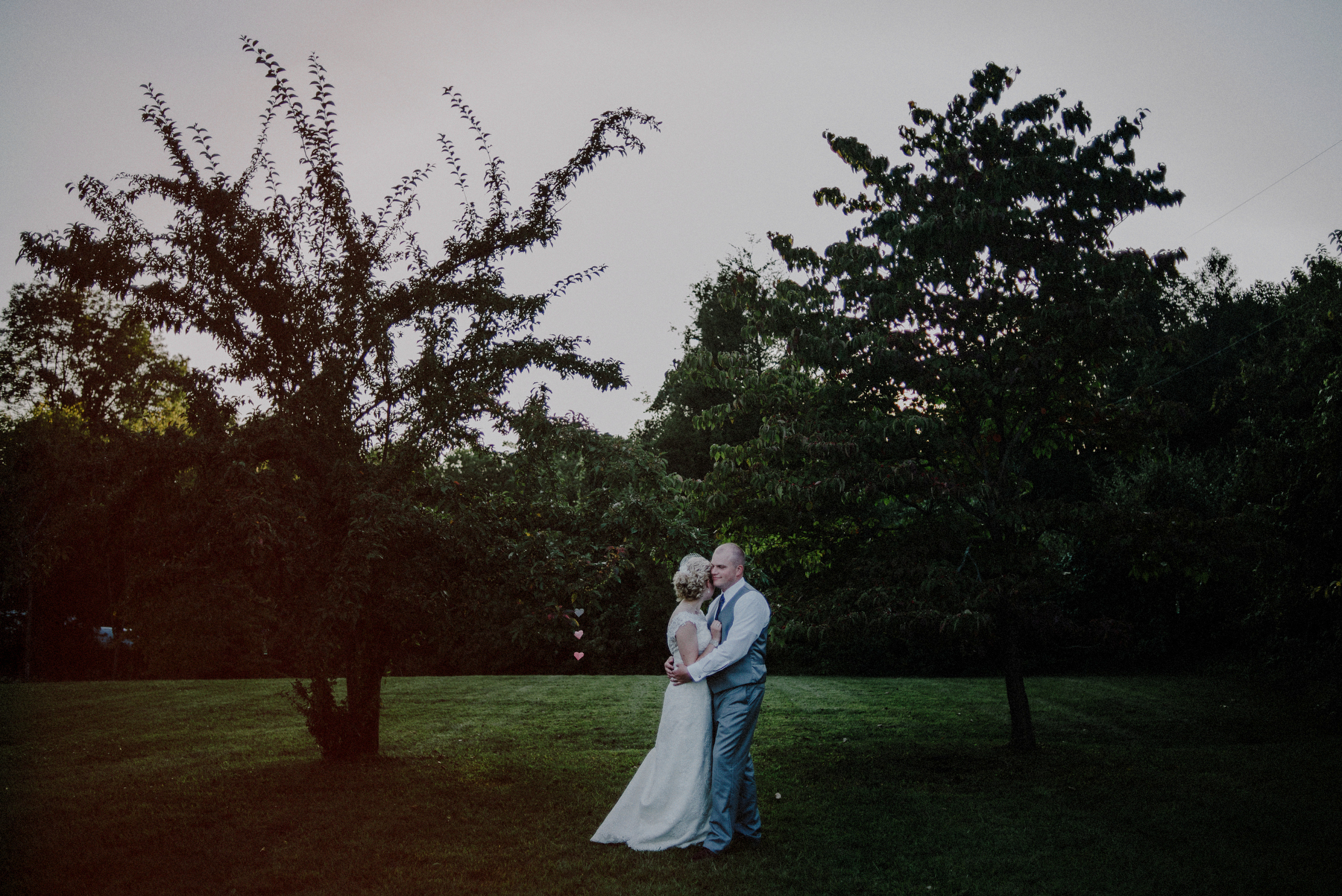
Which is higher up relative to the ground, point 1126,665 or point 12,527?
point 12,527

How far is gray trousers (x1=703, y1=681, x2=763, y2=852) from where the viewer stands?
6.07m

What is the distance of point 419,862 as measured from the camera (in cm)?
576

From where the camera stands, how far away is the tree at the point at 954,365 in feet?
30.9

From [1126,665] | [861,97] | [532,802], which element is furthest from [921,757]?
[1126,665]

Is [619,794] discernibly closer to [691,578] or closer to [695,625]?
[695,625]

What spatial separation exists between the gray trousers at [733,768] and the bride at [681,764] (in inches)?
3.4

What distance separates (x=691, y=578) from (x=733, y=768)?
53.2 inches

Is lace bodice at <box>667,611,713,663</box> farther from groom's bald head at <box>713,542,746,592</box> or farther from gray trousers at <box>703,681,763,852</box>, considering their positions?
gray trousers at <box>703,681,763,852</box>

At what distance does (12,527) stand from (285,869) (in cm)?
1855

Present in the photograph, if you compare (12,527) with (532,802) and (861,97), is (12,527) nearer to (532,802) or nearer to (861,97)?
(532,802)

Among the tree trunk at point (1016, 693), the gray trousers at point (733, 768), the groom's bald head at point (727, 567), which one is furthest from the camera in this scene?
the tree trunk at point (1016, 693)

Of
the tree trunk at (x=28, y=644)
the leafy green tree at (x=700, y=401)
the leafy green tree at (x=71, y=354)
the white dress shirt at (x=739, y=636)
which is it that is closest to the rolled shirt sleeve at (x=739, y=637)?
the white dress shirt at (x=739, y=636)

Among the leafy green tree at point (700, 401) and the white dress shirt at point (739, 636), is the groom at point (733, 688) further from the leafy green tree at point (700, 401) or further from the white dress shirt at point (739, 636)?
the leafy green tree at point (700, 401)

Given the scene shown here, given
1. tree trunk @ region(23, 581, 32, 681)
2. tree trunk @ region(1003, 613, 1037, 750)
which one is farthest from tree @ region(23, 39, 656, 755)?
tree trunk @ region(23, 581, 32, 681)
